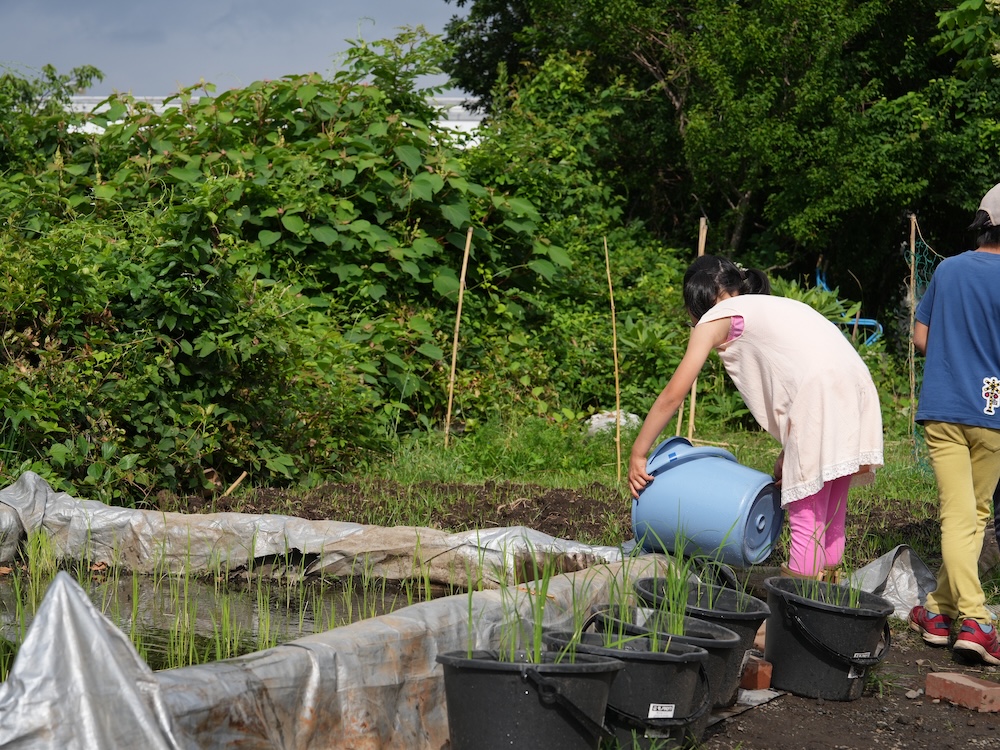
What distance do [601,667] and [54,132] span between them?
6544 millimetres

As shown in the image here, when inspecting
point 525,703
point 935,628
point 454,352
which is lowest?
point 935,628

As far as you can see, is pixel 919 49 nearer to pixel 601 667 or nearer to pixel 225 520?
pixel 225 520

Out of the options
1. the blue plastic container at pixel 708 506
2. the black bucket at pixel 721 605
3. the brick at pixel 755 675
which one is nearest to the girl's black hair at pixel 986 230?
the blue plastic container at pixel 708 506

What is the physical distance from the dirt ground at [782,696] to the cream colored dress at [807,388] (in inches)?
25.3

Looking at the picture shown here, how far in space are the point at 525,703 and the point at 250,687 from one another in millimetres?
543

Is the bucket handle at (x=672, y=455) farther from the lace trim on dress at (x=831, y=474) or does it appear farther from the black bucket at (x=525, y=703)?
the black bucket at (x=525, y=703)

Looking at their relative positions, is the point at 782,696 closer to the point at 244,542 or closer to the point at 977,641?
the point at 977,641

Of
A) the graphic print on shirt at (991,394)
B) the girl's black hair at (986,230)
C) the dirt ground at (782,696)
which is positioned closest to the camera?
the dirt ground at (782,696)

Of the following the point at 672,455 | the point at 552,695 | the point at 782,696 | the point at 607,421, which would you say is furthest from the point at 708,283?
the point at 607,421

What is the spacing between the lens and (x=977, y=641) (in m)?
3.29

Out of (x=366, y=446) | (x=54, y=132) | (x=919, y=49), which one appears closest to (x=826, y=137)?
(x=919, y=49)

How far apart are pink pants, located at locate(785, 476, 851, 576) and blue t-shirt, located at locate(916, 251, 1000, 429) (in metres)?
0.38

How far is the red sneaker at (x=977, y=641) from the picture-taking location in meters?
3.28

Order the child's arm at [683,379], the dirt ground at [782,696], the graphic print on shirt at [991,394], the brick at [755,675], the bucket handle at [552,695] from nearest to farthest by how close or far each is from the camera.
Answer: the bucket handle at [552,695] < the dirt ground at [782,696] < the brick at [755,675] < the child's arm at [683,379] < the graphic print on shirt at [991,394]
